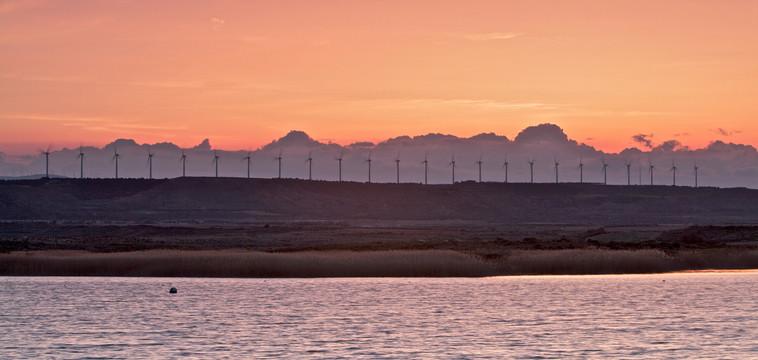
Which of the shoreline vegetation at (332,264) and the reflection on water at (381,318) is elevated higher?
the shoreline vegetation at (332,264)

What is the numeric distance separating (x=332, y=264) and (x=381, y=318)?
26407mm

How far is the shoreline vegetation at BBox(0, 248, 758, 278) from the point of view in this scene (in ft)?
248

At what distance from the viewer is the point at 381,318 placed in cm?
5084

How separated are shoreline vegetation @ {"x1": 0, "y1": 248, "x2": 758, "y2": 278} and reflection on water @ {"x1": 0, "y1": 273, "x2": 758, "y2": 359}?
8.77 feet

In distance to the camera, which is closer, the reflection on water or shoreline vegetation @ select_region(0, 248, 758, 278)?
the reflection on water

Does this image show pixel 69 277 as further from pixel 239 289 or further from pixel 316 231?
pixel 316 231

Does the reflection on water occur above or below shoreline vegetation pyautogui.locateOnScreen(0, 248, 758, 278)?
below

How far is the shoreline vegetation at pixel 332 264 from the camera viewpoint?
248 ft

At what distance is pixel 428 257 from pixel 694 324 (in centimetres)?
3143

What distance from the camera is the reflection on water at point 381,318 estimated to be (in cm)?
4038

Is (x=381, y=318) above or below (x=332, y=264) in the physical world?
below

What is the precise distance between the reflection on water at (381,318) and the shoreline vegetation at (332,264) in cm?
267

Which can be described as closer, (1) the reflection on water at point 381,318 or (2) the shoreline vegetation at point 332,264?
(1) the reflection on water at point 381,318

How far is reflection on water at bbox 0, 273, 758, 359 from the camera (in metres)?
40.4
